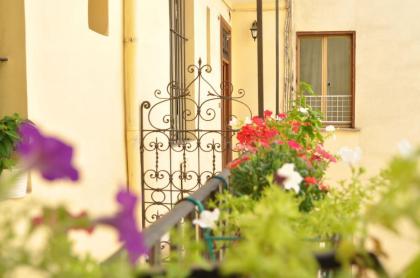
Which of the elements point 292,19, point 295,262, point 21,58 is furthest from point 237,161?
point 292,19

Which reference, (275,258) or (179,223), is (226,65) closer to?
(179,223)

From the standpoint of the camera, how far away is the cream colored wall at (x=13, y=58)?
8.61ft

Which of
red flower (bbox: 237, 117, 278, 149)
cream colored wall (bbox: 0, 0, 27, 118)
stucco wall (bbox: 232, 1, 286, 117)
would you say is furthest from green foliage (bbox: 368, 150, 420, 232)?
stucco wall (bbox: 232, 1, 286, 117)

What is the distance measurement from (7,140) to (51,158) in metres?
1.87

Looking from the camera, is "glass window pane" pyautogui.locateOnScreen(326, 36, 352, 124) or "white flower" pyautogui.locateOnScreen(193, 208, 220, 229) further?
"glass window pane" pyautogui.locateOnScreen(326, 36, 352, 124)

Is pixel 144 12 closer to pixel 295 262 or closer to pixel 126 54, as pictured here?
pixel 126 54

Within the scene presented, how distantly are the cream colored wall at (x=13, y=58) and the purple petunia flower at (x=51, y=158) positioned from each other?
225cm

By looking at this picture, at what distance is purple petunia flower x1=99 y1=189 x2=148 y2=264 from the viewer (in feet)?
1.45

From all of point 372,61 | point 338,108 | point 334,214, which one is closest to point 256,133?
point 334,214

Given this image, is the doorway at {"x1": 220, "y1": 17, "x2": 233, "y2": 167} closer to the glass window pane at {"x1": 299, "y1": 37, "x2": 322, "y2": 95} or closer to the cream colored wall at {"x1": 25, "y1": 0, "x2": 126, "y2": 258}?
the glass window pane at {"x1": 299, "y1": 37, "x2": 322, "y2": 95}

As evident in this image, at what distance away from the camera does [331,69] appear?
36.3ft

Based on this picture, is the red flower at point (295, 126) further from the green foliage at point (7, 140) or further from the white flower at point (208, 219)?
the white flower at point (208, 219)

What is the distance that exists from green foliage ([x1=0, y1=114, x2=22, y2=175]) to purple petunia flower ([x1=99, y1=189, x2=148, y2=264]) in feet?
6.12

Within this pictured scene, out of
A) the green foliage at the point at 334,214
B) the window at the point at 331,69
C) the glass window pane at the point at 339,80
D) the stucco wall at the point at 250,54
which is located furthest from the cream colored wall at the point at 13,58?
the glass window pane at the point at 339,80
